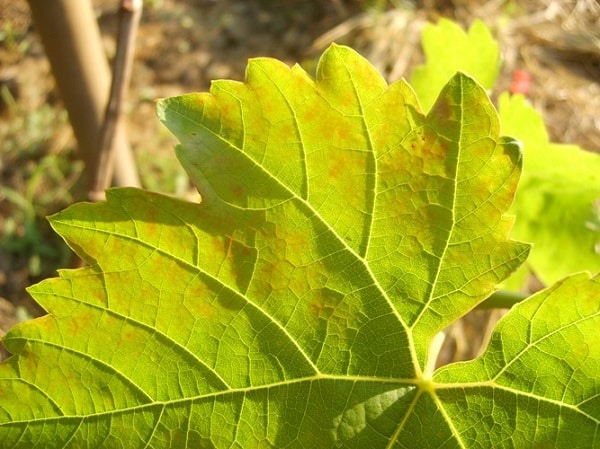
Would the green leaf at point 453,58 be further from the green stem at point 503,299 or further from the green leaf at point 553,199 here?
the green stem at point 503,299

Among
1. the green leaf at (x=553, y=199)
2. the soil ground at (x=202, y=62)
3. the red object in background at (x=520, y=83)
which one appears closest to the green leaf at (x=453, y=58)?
the green leaf at (x=553, y=199)

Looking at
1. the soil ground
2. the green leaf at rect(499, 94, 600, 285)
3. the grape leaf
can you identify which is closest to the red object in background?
the soil ground

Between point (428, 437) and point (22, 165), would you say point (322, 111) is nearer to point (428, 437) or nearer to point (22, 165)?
point (428, 437)

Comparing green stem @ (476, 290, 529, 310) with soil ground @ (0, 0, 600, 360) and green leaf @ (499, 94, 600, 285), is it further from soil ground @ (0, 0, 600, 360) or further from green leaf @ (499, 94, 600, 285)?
soil ground @ (0, 0, 600, 360)

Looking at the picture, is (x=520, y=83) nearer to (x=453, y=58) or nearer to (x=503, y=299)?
(x=453, y=58)

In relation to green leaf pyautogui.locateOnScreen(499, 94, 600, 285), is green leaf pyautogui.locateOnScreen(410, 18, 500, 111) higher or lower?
higher

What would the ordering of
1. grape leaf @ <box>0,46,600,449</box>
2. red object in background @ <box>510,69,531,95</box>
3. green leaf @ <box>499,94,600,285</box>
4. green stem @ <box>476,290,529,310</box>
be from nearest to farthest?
grape leaf @ <box>0,46,600,449</box>, green stem @ <box>476,290,529,310</box>, green leaf @ <box>499,94,600,285</box>, red object in background @ <box>510,69,531,95</box>
